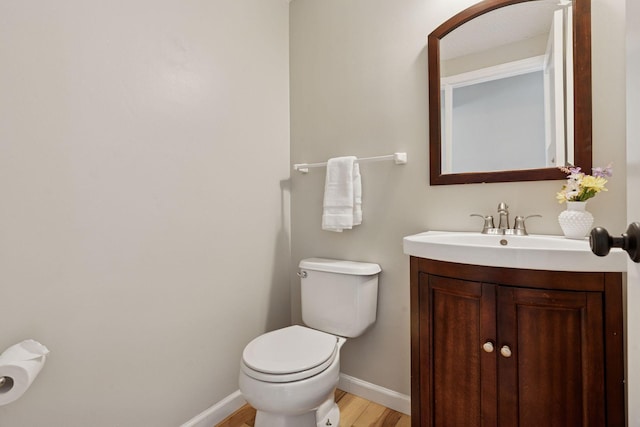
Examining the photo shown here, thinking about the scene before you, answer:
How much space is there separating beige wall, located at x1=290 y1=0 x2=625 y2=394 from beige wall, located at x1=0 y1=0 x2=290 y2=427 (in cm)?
26

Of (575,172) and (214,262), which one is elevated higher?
(575,172)

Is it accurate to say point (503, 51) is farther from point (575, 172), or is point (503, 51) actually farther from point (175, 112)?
point (175, 112)

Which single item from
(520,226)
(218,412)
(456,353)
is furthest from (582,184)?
(218,412)

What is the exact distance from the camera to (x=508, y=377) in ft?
Result: 3.13

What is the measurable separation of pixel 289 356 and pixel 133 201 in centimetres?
84

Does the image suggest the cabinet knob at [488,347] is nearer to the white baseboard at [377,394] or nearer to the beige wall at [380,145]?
the beige wall at [380,145]

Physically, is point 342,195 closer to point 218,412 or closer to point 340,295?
point 340,295

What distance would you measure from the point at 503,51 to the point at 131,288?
1.79 metres

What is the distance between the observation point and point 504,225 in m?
1.28

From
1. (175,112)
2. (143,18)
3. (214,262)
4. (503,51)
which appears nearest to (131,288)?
(214,262)

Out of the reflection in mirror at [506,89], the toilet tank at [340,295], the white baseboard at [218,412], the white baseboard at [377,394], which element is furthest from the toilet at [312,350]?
the reflection in mirror at [506,89]

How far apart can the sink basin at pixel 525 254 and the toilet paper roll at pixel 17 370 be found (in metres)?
1.20

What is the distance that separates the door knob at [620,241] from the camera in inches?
15.8

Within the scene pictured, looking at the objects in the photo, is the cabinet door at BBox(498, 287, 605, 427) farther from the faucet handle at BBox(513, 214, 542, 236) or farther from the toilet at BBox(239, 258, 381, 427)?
the toilet at BBox(239, 258, 381, 427)
